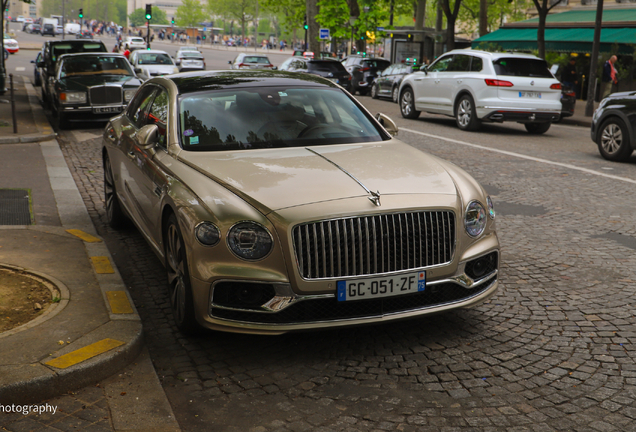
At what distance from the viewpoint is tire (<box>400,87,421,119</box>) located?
19.0 m

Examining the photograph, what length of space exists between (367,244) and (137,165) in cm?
244

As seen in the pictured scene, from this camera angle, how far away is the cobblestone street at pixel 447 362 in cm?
345

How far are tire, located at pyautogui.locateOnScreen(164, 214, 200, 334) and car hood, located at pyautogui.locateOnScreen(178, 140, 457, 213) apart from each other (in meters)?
0.43

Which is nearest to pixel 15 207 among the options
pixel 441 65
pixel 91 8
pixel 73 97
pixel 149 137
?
pixel 149 137

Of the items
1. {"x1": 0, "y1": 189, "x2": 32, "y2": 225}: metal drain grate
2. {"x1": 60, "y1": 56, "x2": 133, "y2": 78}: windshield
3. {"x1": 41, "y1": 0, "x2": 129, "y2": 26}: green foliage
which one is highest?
{"x1": 41, "y1": 0, "x2": 129, "y2": 26}: green foliage

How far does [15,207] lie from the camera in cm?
759

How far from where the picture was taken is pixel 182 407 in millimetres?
3553

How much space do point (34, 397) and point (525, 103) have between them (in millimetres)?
13870

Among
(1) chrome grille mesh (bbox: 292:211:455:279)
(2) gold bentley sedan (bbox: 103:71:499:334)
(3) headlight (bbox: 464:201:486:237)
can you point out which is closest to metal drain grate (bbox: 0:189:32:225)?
(2) gold bentley sedan (bbox: 103:71:499:334)

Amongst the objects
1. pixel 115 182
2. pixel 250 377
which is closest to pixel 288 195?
pixel 250 377

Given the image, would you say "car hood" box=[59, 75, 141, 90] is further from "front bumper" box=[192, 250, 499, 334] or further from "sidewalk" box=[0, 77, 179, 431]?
"front bumper" box=[192, 250, 499, 334]

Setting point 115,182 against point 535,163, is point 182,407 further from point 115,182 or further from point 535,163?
point 535,163

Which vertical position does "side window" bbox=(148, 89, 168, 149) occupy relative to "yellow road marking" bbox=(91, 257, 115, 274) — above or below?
above

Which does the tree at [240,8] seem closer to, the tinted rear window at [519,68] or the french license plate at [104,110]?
the french license plate at [104,110]
